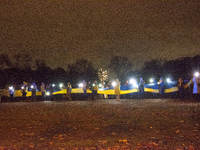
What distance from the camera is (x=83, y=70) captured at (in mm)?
100562

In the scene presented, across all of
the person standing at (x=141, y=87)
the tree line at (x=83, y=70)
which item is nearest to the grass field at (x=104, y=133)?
the person standing at (x=141, y=87)

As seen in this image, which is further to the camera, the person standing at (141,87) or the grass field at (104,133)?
the person standing at (141,87)

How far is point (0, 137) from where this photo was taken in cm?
803

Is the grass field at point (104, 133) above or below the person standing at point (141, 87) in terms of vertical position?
below

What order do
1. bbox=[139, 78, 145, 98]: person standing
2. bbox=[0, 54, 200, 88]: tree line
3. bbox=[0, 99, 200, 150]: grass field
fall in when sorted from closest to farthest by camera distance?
bbox=[0, 99, 200, 150]: grass field, bbox=[139, 78, 145, 98]: person standing, bbox=[0, 54, 200, 88]: tree line

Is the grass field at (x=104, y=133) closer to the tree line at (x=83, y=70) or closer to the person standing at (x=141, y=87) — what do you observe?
the person standing at (x=141, y=87)

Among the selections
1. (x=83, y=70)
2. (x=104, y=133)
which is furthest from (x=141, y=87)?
(x=83, y=70)

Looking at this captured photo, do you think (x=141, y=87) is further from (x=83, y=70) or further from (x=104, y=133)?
(x=83, y=70)

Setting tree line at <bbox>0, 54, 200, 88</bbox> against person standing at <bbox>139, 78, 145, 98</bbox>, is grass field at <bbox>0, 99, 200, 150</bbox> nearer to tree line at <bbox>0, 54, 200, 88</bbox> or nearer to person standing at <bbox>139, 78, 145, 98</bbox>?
person standing at <bbox>139, 78, 145, 98</bbox>

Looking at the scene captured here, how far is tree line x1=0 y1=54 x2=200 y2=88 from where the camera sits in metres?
75.2

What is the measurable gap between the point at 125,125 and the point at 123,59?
78.3m

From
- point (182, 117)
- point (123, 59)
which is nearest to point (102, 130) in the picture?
point (182, 117)

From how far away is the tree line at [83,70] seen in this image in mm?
75250

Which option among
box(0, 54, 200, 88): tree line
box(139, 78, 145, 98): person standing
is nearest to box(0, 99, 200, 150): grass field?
box(139, 78, 145, 98): person standing
